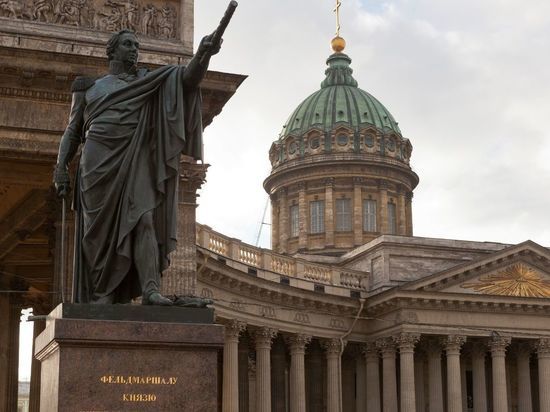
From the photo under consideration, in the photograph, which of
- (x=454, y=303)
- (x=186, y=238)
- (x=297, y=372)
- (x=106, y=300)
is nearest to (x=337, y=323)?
(x=297, y=372)

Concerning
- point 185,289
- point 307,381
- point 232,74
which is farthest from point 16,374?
point 307,381

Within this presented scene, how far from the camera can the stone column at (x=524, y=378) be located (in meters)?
61.7

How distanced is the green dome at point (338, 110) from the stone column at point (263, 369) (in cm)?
3167

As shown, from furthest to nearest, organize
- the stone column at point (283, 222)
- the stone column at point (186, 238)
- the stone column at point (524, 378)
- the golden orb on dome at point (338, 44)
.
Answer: the golden orb on dome at point (338, 44), the stone column at point (283, 222), the stone column at point (524, 378), the stone column at point (186, 238)

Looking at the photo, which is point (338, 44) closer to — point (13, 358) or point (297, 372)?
point (297, 372)

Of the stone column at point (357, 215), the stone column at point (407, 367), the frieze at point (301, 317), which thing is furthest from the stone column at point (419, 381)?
the stone column at point (357, 215)

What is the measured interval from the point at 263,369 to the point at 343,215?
27402 mm

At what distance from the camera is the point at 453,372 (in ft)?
191

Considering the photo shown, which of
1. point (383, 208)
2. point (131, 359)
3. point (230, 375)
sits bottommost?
point (131, 359)

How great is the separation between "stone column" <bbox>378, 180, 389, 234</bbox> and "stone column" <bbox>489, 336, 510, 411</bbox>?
19772 millimetres

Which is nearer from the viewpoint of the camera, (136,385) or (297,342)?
(136,385)

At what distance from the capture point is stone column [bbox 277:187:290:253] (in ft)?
260

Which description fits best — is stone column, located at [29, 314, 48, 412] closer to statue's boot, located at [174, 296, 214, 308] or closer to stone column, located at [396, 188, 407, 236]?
statue's boot, located at [174, 296, 214, 308]

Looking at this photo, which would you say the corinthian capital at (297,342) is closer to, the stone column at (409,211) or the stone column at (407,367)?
the stone column at (407,367)
